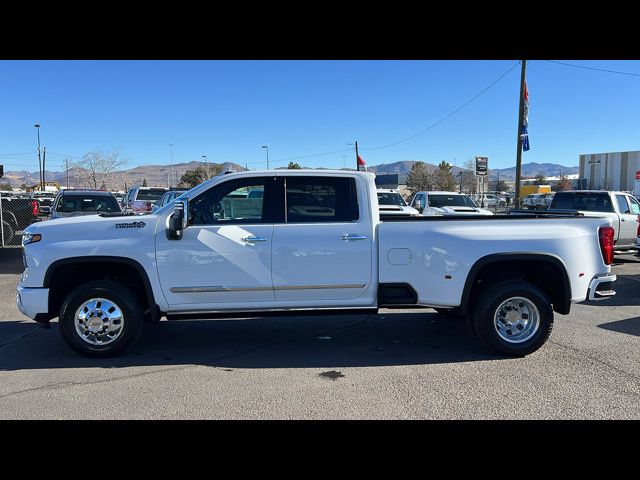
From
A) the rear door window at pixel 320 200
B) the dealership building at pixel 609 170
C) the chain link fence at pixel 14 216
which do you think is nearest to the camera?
the rear door window at pixel 320 200

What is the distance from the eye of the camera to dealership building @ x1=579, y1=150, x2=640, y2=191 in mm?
72312

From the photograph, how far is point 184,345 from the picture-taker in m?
5.81

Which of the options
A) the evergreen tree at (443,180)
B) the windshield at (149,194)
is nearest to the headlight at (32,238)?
the windshield at (149,194)

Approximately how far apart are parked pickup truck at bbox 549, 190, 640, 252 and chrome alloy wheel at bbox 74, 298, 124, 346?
11.9m

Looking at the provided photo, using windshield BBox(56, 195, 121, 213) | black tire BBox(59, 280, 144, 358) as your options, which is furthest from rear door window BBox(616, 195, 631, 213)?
windshield BBox(56, 195, 121, 213)

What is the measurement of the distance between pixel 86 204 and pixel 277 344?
845cm

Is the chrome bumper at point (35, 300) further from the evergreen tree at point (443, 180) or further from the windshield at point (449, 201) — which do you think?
the evergreen tree at point (443, 180)

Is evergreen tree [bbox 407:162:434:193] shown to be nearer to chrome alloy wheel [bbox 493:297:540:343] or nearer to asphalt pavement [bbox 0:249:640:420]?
asphalt pavement [bbox 0:249:640:420]

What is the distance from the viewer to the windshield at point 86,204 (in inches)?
463

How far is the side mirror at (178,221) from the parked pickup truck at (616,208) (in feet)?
37.0

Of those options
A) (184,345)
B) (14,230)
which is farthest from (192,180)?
(184,345)

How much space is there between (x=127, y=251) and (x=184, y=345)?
1.43 metres
